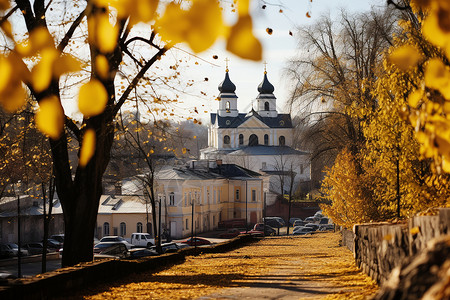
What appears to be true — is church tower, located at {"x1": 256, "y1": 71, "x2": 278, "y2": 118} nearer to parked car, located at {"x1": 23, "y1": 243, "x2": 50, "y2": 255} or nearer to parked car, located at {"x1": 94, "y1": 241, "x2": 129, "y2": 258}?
parked car, located at {"x1": 23, "y1": 243, "x2": 50, "y2": 255}

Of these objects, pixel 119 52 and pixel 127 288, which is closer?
pixel 127 288

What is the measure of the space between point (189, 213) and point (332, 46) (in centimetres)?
3089

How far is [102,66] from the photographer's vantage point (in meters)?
12.1

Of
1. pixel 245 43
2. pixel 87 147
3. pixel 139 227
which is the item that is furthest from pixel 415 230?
pixel 139 227

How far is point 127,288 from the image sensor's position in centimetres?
1020

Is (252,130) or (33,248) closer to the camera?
(33,248)

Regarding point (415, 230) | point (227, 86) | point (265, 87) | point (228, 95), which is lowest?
point (415, 230)

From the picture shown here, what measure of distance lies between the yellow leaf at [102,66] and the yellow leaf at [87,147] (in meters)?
1.14

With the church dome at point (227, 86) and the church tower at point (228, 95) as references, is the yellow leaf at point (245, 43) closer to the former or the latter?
the church tower at point (228, 95)

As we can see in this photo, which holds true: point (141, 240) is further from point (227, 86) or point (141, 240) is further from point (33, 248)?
point (227, 86)

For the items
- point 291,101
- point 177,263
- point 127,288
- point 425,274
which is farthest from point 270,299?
point 291,101

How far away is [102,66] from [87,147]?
66.1 inches

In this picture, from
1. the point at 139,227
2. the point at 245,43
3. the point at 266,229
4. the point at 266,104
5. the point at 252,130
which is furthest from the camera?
the point at 266,104

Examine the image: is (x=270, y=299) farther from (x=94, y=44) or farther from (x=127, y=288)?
(x=94, y=44)
